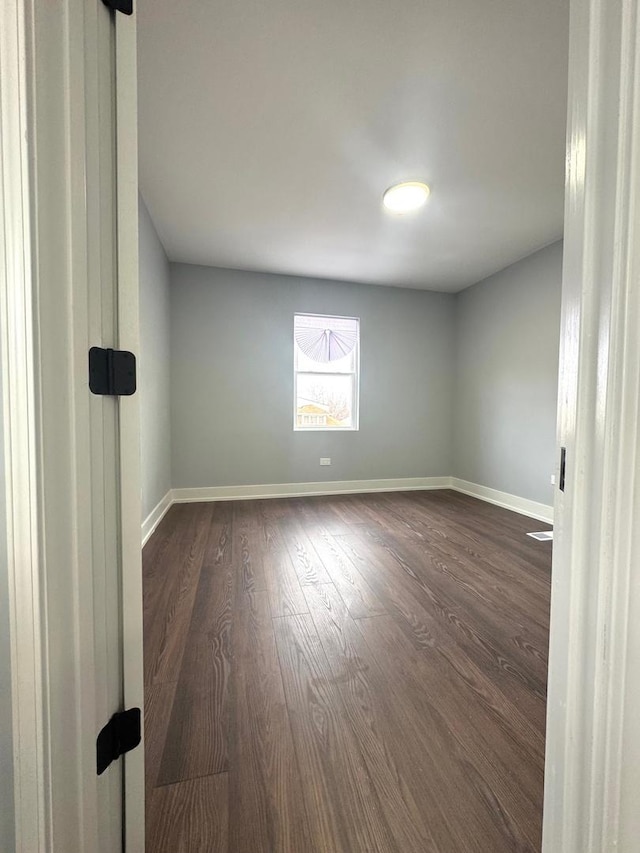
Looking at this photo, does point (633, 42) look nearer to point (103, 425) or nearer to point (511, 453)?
point (103, 425)

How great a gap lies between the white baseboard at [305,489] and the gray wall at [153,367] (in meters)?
0.37

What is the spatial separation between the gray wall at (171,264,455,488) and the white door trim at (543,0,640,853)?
3.61 m

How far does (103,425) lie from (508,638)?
1.87 meters

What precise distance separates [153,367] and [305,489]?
87.5 inches

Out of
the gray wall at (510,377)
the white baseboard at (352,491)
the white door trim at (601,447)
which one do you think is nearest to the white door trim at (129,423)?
the white door trim at (601,447)

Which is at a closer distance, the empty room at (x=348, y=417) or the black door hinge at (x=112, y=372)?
the black door hinge at (x=112, y=372)

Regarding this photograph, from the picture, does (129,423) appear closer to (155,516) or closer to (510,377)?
(155,516)

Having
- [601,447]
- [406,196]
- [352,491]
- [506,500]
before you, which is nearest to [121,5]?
[601,447]

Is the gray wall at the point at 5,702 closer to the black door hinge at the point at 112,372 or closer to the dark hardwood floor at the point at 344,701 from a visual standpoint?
the black door hinge at the point at 112,372

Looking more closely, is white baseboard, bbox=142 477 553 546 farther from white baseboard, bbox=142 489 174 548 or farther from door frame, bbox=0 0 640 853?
door frame, bbox=0 0 640 853

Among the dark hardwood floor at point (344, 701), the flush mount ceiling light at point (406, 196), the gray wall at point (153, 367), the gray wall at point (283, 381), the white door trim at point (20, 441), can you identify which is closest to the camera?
the white door trim at point (20, 441)

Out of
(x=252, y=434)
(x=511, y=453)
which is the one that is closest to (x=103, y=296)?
(x=252, y=434)

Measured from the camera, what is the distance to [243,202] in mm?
2518

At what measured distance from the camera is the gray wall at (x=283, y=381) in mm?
3785
